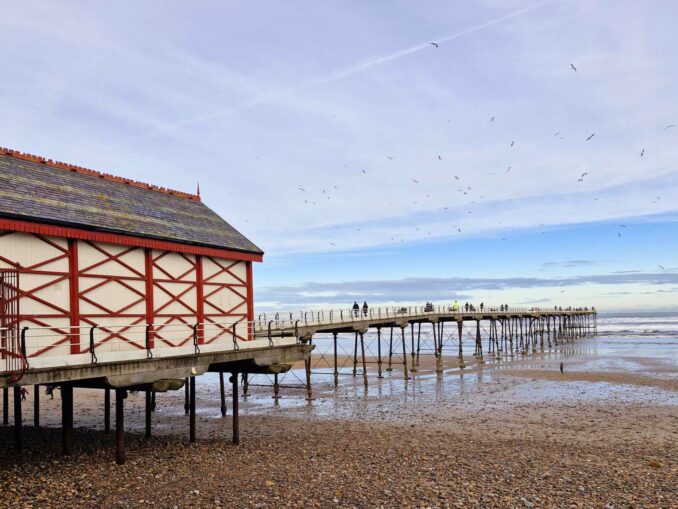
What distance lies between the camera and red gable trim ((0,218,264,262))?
48.1 feet

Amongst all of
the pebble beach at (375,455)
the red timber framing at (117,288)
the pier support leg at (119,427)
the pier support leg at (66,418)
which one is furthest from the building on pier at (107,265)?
the pebble beach at (375,455)

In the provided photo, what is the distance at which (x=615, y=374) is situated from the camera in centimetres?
4034

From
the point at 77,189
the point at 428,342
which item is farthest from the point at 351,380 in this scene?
the point at 428,342

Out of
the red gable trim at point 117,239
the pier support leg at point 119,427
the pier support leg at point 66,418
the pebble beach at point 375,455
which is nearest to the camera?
the pebble beach at point 375,455

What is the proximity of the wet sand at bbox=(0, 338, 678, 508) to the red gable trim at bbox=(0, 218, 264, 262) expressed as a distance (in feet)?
→ 20.9

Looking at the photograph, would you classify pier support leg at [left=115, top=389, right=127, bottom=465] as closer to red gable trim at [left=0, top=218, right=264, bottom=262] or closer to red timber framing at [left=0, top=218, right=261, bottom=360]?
red timber framing at [left=0, top=218, right=261, bottom=360]

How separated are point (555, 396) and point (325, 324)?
13127mm

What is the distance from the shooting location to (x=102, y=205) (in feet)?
60.1

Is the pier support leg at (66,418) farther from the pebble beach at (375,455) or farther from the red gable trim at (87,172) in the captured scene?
the red gable trim at (87,172)

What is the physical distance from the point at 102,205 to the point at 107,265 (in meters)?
2.42

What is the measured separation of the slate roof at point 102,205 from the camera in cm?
1580

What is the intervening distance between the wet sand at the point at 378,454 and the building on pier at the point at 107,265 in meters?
3.34

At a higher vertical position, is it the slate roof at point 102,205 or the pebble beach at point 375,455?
the slate roof at point 102,205

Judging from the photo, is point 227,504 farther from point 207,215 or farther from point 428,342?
point 428,342
